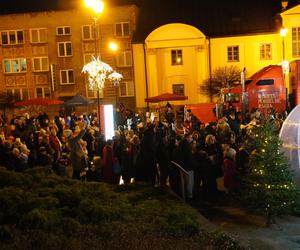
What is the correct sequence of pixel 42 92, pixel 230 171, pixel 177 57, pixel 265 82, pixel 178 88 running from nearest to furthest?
1. pixel 230 171
2. pixel 265 82
3. pixel 177 57
4. pixel 178 88
5. pixel 42 92

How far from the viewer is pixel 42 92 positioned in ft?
148

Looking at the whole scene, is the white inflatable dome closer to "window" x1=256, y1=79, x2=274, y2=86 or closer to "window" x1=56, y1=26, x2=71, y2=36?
"window" x1=256, y1=79, x2=274, y2=86

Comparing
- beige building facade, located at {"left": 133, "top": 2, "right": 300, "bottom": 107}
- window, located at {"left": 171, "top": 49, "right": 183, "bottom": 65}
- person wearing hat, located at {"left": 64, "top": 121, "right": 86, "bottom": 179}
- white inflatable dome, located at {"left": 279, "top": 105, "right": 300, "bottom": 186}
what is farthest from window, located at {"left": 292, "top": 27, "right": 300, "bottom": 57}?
person wearing hat, located at {"left": 64, "top": 121, "right": 86, "bottom": 179}

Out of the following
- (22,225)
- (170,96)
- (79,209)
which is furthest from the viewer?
(170,96)

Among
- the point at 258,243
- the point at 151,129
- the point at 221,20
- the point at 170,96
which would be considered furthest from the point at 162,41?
the point at 258,243

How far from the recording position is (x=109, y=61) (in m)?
44.2

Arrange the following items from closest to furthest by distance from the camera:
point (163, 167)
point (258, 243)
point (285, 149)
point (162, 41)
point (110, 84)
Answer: point (258, 243) < point (285, 149) < point (163, 167) < point (162, 41) < point (110, 84)

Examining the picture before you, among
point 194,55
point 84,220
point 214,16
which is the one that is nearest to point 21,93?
point 194,55

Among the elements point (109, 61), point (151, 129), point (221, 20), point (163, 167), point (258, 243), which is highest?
point (221, 20)

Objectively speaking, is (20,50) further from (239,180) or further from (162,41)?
(239,180)

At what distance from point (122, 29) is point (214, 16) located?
8659 mm

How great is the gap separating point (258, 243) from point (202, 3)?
38.3 meters

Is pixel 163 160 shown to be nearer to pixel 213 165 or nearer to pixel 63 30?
pixel 213 165

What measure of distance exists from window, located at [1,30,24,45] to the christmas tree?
38622 mm
